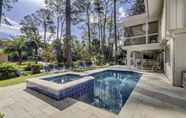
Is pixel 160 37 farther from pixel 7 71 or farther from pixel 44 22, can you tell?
pixel 44 22

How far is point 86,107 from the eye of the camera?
218 inches

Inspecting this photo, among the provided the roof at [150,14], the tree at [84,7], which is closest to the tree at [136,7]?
the tree at [84,7]

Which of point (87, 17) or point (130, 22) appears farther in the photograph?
point (87, 17)

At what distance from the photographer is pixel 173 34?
833cm

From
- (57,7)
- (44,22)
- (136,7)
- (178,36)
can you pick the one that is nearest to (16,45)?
(57,7)

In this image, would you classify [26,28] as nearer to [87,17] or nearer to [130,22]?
[87,17]

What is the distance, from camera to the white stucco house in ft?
27.5

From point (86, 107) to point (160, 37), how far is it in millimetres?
11613

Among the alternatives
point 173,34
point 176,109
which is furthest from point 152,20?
point 176,109

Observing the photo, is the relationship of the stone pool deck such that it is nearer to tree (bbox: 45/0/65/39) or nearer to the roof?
the roof

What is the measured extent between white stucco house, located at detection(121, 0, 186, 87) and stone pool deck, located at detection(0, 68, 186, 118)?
2285 millimetres

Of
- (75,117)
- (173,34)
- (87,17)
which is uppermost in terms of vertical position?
(87,17)

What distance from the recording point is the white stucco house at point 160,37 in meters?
8.38

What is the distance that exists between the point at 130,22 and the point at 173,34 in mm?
10301
